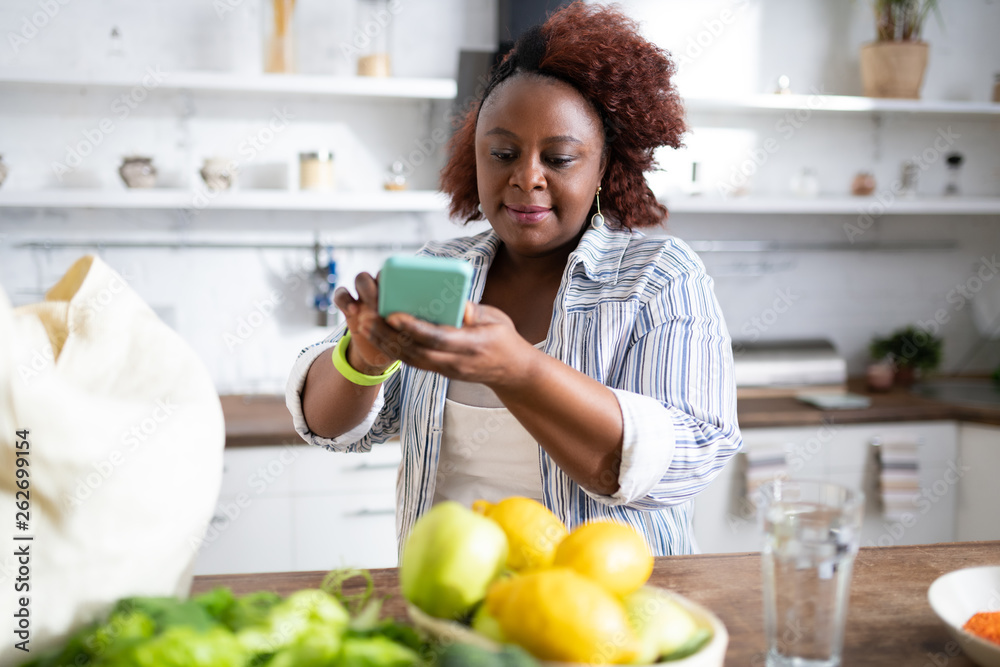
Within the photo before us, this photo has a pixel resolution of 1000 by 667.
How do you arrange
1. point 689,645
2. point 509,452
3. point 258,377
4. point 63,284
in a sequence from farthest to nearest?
point 258,377
point 509,452
point 63,284
point 689,645

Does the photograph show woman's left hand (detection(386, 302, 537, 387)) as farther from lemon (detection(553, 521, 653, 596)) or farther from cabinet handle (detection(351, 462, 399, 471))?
cabinet handle (detection(351, 462, 399, 471))

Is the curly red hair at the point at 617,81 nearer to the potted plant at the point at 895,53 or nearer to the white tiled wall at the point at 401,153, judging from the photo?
the white tiled wall at the point at 401,153

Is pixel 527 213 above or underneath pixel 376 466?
above

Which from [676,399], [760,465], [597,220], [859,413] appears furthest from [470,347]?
[859,413]

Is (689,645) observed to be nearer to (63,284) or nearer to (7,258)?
(63,284)

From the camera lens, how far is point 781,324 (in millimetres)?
3023

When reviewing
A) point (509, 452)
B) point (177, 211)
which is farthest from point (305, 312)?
point (509, 452)

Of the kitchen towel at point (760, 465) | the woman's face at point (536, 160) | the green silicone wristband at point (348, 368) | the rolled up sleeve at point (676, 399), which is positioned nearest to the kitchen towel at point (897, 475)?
the kitchen towel at point (760, 465)

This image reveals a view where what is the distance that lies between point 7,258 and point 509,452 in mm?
2109

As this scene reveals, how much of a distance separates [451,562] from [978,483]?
8.00ft

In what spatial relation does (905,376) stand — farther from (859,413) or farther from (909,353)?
(859,413)

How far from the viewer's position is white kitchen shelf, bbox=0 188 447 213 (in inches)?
90.5

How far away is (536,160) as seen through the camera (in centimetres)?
117

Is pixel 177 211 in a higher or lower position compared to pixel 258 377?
higher
